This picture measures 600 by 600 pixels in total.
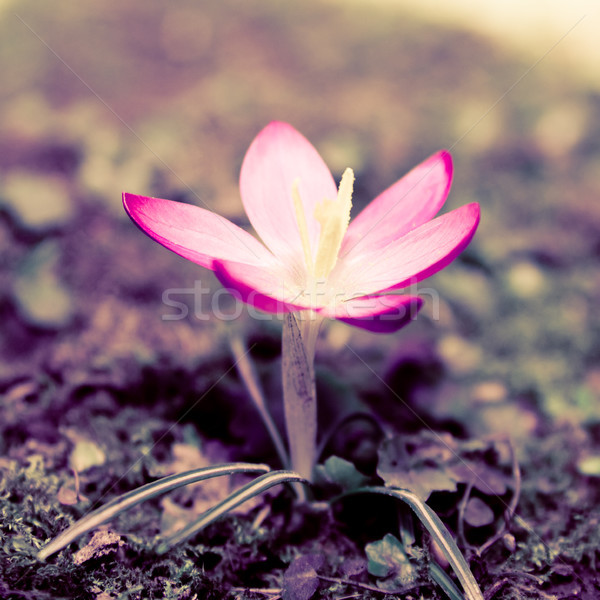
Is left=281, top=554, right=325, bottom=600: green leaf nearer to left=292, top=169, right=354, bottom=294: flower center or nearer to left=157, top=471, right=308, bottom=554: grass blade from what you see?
left=157, top=471, right=308, bottom=554: grass blade

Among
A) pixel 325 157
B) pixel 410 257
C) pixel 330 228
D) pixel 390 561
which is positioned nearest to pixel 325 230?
pixel 330 228

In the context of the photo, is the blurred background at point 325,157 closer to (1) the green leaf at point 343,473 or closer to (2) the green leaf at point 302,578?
(1) the green leaf at point 343,473

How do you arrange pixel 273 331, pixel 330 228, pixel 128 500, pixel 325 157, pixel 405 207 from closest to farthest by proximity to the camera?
pixel 128 500, pixel 330 228, pixel 405 207, pixel 273 331, pixel 325 157

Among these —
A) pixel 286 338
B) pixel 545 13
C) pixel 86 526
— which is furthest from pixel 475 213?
pixel 545 13

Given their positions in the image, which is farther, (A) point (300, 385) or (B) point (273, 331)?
(B) point (273, 331)

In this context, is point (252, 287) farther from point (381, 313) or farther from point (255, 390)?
point (255, 390)

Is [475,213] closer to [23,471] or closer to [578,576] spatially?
[578,576]
